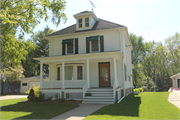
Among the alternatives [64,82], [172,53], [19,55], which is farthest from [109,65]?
[172,53]

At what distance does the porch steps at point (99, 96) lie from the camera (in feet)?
38.3

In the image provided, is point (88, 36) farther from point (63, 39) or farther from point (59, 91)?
point (59, 91)

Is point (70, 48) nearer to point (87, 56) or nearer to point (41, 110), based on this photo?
point (87, 56)

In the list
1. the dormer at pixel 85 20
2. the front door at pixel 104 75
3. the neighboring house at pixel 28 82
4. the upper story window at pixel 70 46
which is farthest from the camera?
the neighboring house at pixel 28 82

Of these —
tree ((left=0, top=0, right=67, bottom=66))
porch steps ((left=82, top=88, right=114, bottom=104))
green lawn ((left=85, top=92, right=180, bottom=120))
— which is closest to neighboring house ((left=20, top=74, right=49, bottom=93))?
porch steps ((left=82, top=88, right=114, bottom=104))

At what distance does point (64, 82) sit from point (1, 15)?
844 centimetres

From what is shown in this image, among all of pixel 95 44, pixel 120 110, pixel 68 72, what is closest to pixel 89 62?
pixel 95 44

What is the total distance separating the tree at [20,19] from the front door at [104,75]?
669 cm

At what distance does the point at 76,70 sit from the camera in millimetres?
15656

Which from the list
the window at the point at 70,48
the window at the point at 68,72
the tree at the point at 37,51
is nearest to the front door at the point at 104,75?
the window at the point at 68,72

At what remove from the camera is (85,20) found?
Answer: 16891mm

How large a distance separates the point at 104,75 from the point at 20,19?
9.00 metres

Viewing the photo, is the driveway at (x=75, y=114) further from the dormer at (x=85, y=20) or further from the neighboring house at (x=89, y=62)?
the dormer at (x=85, y=20)

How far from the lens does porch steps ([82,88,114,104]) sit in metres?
11.7
